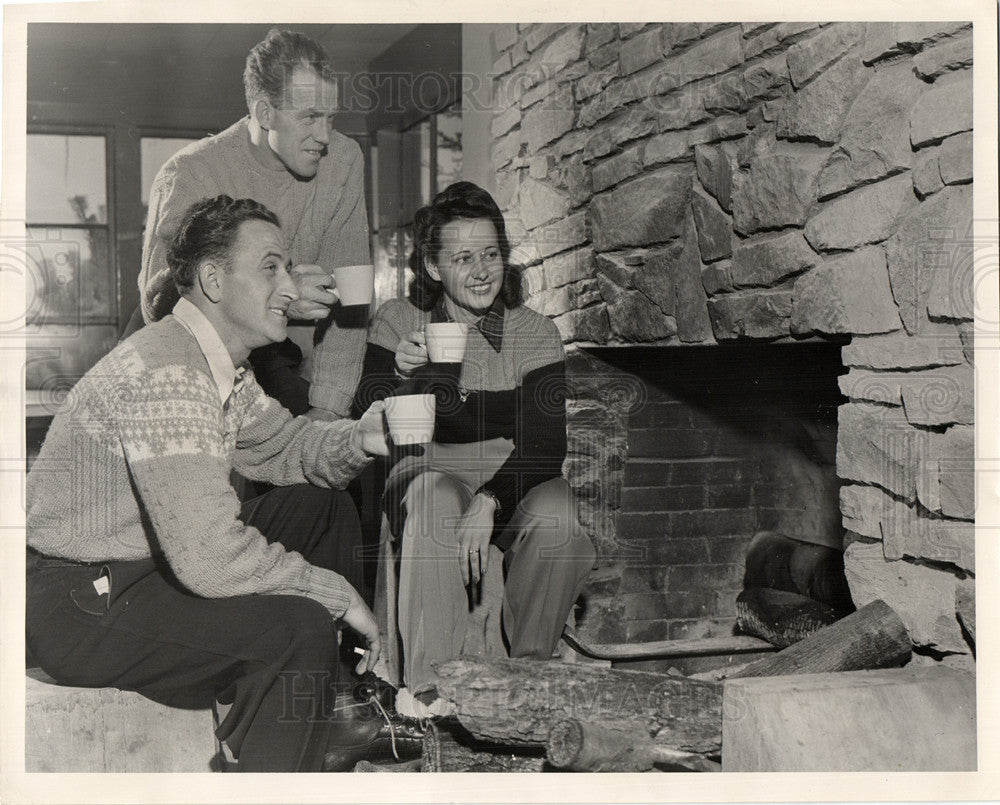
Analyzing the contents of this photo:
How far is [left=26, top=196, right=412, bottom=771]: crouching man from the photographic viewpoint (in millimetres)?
2451

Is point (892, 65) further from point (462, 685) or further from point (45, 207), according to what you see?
point (45, 207)

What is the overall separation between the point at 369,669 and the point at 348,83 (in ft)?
4.78

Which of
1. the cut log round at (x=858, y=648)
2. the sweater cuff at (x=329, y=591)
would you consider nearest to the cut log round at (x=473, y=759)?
the sweater cuff at (x=329, y=591)

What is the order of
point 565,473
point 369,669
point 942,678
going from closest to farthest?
point 942,678, point 369,669, point 565,473

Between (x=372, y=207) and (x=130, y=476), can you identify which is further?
(x=372, y=207)

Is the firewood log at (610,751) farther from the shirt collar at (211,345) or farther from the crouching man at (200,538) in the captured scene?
the shirt collar at (211,345)

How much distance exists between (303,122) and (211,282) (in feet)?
1.59

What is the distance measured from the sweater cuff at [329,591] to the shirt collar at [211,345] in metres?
0.47

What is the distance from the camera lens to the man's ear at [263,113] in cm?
269

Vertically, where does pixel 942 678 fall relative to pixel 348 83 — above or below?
below

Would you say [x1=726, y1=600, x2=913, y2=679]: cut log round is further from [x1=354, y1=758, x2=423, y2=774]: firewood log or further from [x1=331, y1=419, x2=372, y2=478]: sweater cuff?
[x1=331, y1=419, x2=372, y2=478]: sweater cuff

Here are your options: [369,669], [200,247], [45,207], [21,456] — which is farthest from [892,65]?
[21,456]

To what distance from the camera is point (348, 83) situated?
2.71m

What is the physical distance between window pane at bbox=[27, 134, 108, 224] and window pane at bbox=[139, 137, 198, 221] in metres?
0.10
